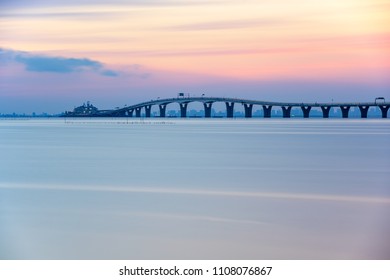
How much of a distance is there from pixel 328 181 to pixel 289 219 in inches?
219

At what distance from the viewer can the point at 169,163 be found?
78.5ft

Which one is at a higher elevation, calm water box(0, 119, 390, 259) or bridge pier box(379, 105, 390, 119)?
calm water box(0, 119, 390, 259)

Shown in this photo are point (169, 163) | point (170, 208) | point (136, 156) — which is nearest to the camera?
point (170, 208)

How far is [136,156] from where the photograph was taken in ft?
89.1

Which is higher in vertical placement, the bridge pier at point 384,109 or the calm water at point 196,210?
the calm water at point 196,210

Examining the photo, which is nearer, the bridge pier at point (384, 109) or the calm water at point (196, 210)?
the calm water at point (196, 210)

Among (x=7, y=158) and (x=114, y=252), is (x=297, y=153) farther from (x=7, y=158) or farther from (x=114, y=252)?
(x=114, y=252)

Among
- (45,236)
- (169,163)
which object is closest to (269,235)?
(45,236)

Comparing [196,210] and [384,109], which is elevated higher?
[196,210]

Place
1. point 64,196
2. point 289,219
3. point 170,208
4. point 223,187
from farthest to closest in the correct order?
point 223,187 → point 64,196 → point 170,208 → point 289,219

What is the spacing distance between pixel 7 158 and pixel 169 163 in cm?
659

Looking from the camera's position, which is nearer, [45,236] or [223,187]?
[45,236]

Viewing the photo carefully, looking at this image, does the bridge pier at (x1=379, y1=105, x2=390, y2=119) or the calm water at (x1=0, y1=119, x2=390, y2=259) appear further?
the bridge pier at (x1=379, y1=105, x2=390, y2=119)

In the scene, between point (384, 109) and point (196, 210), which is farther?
point (384, 109)
